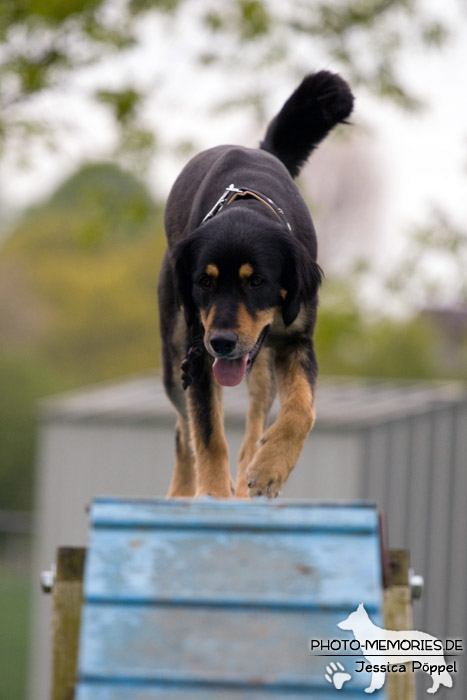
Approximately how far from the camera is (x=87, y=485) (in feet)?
40.2

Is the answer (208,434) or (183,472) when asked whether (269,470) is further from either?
(183,472)

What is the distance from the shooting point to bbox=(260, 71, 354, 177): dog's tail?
13.7ft

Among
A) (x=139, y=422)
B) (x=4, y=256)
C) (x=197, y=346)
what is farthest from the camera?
(x=4, y=256)

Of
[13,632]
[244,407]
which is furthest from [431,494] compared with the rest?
[13,632]

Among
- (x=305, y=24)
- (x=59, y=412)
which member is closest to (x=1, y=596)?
(x=59, y=412)

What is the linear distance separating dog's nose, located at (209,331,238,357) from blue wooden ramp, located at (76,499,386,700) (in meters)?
0.45

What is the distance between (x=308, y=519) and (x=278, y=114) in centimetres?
171

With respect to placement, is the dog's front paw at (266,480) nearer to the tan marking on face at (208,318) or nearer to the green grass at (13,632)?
the tan marking on face at (208,318)

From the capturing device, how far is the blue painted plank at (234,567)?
306cm

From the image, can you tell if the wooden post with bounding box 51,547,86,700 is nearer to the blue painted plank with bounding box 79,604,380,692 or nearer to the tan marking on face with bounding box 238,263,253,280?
the blue painted plank with bounding box 79,604,380,692

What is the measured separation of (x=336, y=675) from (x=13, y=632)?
777 inches

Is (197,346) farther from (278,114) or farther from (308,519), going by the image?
(278,114)

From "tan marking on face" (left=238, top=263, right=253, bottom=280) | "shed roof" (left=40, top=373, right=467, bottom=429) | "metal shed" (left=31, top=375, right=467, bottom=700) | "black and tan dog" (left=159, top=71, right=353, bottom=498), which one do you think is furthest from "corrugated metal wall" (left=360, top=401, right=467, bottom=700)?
"tan marking on face" (left=238, top=263, right=253, bottom=280)

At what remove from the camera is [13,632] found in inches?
851
